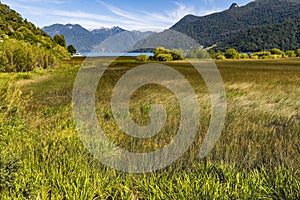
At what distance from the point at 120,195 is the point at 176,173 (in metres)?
0.74

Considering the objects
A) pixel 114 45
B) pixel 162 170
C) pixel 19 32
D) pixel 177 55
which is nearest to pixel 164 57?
pixel 177 55

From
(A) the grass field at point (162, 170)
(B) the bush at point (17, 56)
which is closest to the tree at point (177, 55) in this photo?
(B) the bush at point (17, 56)

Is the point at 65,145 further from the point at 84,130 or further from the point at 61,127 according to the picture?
the point at 61,127

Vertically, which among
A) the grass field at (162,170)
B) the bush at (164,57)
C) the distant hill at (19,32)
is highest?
the distant hill at (19,32)

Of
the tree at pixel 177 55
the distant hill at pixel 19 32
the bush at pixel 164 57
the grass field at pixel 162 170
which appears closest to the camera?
the grass field at pixel 162 170

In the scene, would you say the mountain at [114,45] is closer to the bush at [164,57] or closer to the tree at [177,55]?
the bush at [164,57]

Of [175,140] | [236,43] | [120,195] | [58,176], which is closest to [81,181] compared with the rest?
[58,176]

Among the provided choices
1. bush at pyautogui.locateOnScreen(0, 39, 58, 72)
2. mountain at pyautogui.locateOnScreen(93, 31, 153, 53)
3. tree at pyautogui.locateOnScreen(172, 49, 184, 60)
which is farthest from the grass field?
tree at pyautogui.locateOnScreen(172, 49, 184, 60)

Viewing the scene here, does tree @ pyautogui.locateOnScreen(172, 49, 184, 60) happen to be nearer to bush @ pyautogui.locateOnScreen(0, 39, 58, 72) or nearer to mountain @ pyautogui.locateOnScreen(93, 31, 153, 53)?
bush @ pyautogui.locateOnScreen(0, 39, 58, 72)

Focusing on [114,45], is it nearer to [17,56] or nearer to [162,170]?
[17,56]

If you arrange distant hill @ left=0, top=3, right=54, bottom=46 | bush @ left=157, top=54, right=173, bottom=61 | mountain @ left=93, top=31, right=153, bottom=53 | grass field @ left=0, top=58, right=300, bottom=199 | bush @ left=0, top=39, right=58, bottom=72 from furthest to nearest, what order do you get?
bush @ left=157, top=54, right=173, bottom=61 < distant hill @ left=0, top=3, right=54, bottom=46 < bush @ left=0, top=39, right=58, bottom=72 < mountain @ left=93, top=31, right=153, bottom=53 < grass field @ left=0, top=58, right=300, bottom=199

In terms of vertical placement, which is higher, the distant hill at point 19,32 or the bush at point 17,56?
the distant hill at point 19,32

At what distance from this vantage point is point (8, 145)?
3498 mm

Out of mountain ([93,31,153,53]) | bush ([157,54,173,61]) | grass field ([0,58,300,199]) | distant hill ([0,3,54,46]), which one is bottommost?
grass field ([0,58,300,199])
